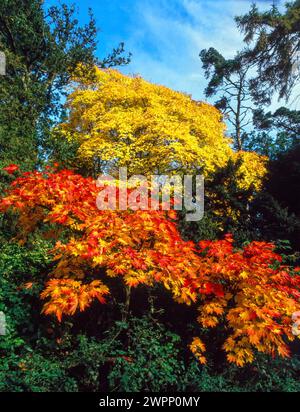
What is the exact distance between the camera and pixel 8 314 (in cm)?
441

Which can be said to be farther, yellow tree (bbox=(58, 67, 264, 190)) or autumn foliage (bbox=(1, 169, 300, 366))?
yellow tree (bbox=(58, 67, 264, 190))

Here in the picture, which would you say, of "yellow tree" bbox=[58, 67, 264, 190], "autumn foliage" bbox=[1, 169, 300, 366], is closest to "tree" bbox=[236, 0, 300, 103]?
"yellow tree" bbox=[58, 67, 264, 190]

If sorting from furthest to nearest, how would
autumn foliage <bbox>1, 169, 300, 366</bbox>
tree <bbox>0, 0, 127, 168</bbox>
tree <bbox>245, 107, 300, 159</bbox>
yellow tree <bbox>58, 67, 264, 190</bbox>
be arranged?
tree <bbox>245, 107, 300, 159</bbox>, yellow tree <bbox>58, 67, 264, 190</bbox>, tree <bbox>0, 0, 127, 168</bbox>, autumn foliage <bbox>1, 169, 300, 366</bbox>

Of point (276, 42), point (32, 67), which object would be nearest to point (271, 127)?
point (276, 42)

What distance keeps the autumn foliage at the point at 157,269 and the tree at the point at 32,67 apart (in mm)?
6379

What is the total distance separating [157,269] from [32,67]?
Result: 39.7 feet

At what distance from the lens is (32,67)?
1327 cm

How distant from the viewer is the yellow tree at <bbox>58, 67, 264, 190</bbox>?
44.3 ft

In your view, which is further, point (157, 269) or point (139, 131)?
point (139, 131)

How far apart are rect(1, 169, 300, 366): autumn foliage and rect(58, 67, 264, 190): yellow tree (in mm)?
8653

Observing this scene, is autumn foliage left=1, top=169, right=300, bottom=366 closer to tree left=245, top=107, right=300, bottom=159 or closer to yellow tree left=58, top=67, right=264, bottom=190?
yellow tree left=58, top=67, right=264, bottom=190

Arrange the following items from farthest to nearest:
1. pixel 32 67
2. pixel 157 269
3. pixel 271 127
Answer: pixel 271 127, pixel 32 67, pixel 157 269

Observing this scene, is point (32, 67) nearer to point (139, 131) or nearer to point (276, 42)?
point (139, 131)

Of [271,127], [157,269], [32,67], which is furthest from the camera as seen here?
[271,127]
